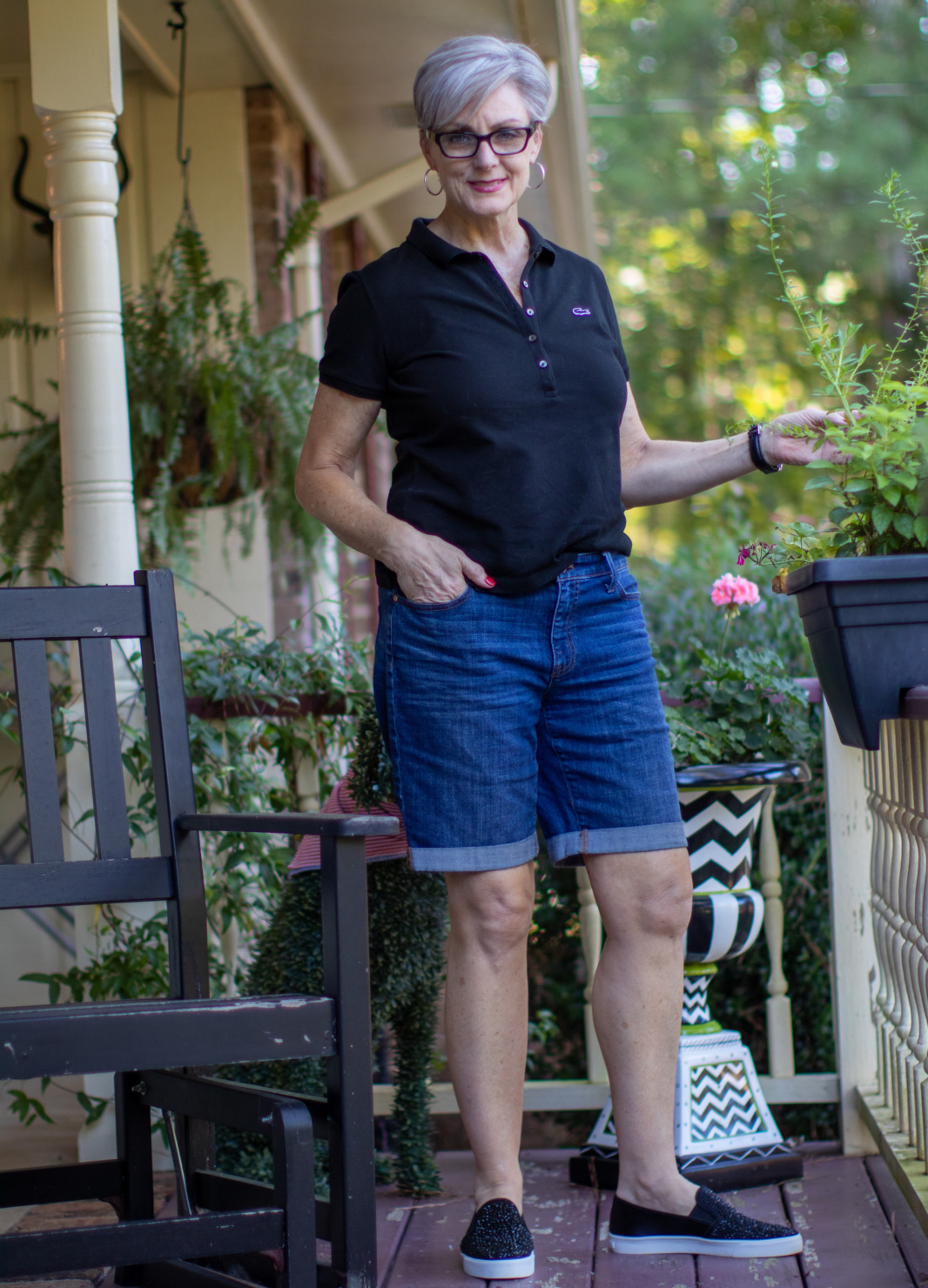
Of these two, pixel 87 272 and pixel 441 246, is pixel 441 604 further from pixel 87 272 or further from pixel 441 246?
pixel 87 272

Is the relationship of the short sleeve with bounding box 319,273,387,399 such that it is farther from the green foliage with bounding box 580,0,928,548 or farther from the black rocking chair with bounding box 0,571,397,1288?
the green foliage with bounding box 580,0,928,548

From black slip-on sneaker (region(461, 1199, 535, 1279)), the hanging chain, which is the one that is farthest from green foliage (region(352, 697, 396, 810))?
the hanging chain

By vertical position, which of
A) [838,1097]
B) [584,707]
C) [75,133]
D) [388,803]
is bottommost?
[838,1097]

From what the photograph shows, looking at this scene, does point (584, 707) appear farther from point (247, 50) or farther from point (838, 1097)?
point (247, 50)

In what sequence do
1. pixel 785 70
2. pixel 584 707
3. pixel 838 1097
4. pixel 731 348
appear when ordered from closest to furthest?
pixel 584 707 < pixel 838 1097 < pixel 785 70 < pixel 731 348

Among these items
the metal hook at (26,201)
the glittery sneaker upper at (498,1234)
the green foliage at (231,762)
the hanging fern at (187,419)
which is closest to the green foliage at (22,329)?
the hanging fern at (187,419)

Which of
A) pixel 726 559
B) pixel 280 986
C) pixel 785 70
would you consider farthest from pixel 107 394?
pixel 785 70

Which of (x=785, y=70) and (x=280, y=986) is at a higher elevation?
(x=785, y=70)

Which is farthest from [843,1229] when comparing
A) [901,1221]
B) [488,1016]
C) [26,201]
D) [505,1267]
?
[26,201]

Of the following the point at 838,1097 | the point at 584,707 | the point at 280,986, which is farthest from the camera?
the point at 838,1097

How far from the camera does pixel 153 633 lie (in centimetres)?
167

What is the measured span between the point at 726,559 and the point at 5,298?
3.03 m

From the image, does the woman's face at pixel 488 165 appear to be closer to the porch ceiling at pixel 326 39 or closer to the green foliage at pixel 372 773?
the green foliage at pixel 372 773

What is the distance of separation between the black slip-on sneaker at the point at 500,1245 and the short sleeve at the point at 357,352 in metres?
1.05
